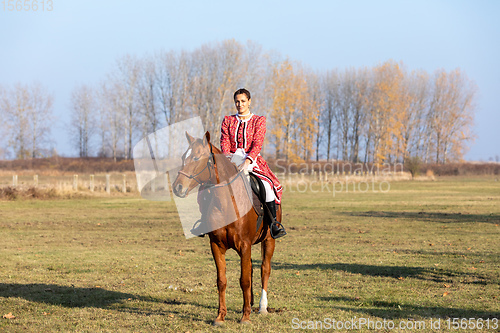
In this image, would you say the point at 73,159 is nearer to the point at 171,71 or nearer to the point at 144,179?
the point at 171,71

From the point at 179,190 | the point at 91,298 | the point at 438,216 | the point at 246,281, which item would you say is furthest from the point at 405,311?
the point at 438,216

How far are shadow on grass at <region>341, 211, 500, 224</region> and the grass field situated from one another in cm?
76

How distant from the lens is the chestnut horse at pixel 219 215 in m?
5.61

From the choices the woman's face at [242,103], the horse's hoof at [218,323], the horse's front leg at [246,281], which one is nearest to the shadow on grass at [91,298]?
the horse's hoof at [218,323]

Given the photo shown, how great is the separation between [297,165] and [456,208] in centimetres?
3575

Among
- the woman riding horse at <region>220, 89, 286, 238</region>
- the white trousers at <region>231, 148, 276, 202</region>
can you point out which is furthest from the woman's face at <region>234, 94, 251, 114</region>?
the white trousers at <region>231, 148, 276, 202</region>

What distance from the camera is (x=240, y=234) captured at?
6.16 metres

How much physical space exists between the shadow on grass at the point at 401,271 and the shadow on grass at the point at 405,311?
2225mm

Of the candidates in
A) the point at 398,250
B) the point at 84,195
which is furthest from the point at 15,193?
the point at 398,250

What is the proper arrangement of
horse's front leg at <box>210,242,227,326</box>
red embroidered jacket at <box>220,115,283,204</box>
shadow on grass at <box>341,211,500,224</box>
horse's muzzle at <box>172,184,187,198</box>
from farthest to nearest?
shadow on grass at <box>341,211,500,224</box>, red embroidered jacket at <box>220,115,283,204</box>, horse's front leg at <box>210,242,227,326</box>, horse's muzzle at <box>172,184,187,198</box>

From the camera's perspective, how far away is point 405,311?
7004mm

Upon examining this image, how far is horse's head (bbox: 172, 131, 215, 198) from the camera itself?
5.45 metres

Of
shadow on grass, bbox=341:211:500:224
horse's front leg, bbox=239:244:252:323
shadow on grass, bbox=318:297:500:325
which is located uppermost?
horse's front leg, bbox=239:244:252:323

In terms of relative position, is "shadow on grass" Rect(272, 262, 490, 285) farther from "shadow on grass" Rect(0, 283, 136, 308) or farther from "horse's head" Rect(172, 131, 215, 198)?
"horse's head" Rect(172, 131, 215, 198)
